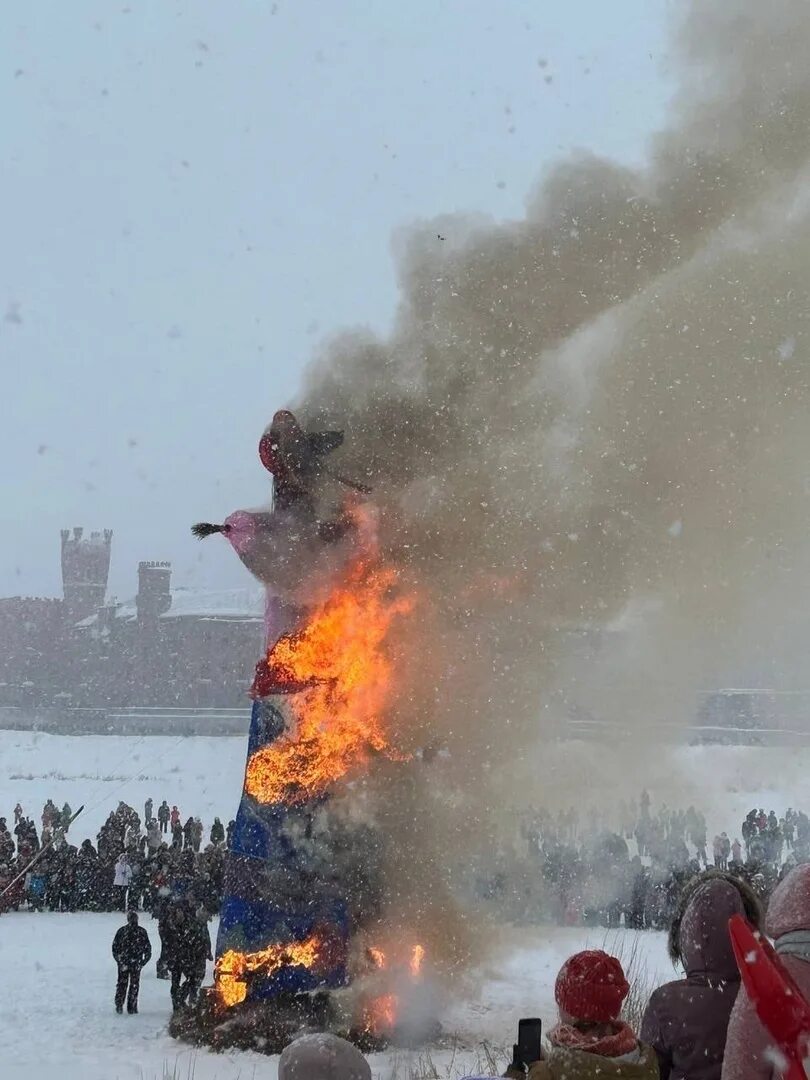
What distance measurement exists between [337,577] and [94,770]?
27.2 meters

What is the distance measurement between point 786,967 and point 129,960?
8.93m

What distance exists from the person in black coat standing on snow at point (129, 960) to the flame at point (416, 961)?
258 centimetres

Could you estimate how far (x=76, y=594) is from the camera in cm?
4991

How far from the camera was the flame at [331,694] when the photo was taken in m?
9.62

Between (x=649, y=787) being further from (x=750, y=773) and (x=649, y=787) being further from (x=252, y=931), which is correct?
(x=750, y=773)

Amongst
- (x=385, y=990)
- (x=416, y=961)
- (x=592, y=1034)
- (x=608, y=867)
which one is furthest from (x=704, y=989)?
(x=608, y=867)

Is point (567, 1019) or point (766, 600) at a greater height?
point (766, 600)

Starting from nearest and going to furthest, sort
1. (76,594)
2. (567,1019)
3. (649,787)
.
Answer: (567,1019) → (649,787) → (76,594)

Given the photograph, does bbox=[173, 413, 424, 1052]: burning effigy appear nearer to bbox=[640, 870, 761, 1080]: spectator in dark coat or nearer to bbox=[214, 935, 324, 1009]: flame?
bbox=[214, 935, 324, 1009]: flame

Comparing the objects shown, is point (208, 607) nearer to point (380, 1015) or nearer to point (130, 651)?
point (130, 651)

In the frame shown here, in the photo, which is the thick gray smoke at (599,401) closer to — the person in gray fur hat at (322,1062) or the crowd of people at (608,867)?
the crowd of people at (608,867)

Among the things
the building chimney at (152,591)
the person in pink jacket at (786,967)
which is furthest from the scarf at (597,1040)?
the building chimney at (152,591)

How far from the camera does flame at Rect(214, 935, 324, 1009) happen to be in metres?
9.11

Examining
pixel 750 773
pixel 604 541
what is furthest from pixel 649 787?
pixel 750 773
